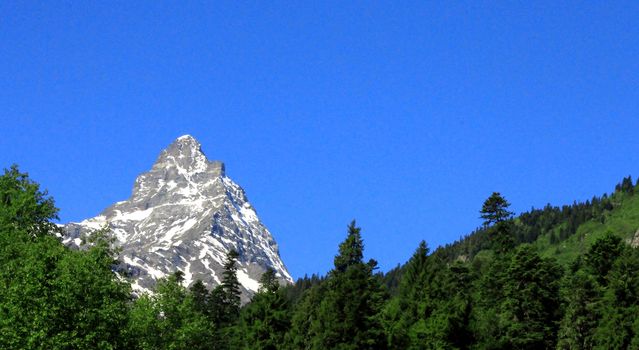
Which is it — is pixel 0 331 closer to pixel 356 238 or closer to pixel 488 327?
pixel 356 238

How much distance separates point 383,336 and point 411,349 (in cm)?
303

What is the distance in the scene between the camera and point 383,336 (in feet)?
233

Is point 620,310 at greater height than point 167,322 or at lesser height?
greater

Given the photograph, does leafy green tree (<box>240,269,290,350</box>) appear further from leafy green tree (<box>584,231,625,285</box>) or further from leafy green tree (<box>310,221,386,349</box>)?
leafy green tree (<box>584,231,625,285</box>)

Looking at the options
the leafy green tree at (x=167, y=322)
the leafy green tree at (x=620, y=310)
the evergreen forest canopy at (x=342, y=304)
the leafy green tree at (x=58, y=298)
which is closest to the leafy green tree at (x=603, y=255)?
the evergreen forest canopy at (x=342, y=304)

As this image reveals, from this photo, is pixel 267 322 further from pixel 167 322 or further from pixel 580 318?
pixel 580 318

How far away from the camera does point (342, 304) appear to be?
70.9 meters

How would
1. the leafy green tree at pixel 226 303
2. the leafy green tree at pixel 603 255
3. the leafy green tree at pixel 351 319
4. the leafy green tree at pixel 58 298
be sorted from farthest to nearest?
1. the leafy green tree at pixel 226 303
2. the leafy green tree at pixel 603 255
3. the leafy green tree at pixel 351 319
4. the leafy green tree at pixel 58 298

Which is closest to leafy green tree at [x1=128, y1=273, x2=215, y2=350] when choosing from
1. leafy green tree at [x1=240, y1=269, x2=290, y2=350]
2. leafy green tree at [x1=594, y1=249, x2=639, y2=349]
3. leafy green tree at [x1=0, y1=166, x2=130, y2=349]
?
Result: leafy green tree at [x1=0, y1=166, x2=130, y2=349]

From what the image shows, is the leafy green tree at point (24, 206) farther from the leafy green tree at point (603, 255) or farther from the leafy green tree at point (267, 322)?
the leafy green tree at point (603, 255)

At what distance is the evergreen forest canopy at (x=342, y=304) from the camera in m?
50.3

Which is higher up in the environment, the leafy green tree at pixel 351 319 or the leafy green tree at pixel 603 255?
the leafy green tree at pixel 603 255

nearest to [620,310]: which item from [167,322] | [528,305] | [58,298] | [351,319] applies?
[528,305]

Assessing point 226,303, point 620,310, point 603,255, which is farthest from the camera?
point 226,303
